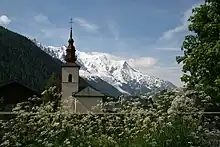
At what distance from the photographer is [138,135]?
5.34m

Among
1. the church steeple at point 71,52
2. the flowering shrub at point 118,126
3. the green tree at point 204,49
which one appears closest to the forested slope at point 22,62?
the church steeple at point 71,52

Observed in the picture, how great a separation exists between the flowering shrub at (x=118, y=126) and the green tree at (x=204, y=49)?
5527 millimetres

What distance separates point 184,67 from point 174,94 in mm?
7219

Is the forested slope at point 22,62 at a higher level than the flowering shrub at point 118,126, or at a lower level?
higher

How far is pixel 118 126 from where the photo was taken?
225 inches

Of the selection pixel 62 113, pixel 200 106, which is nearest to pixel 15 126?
pixel 62 113

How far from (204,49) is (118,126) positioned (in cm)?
707

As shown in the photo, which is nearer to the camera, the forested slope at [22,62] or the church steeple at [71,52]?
the church steeple at [71,52]

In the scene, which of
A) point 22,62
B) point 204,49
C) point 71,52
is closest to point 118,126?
point 204,49

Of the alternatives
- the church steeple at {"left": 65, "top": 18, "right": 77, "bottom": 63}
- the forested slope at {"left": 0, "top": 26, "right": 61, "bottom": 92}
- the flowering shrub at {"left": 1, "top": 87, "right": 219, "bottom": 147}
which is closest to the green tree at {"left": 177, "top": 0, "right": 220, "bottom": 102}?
the flowering shrub at {"left": 1, "top": 87, "right": 219, "bottom": 147}

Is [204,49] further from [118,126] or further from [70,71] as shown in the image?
[70,71]

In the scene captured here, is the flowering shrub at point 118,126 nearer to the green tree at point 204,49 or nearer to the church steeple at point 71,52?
the green tree at point 204,49

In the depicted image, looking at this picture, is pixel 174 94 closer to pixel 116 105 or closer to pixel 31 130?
pixel 116 105

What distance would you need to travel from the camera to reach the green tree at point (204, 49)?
11570mm
